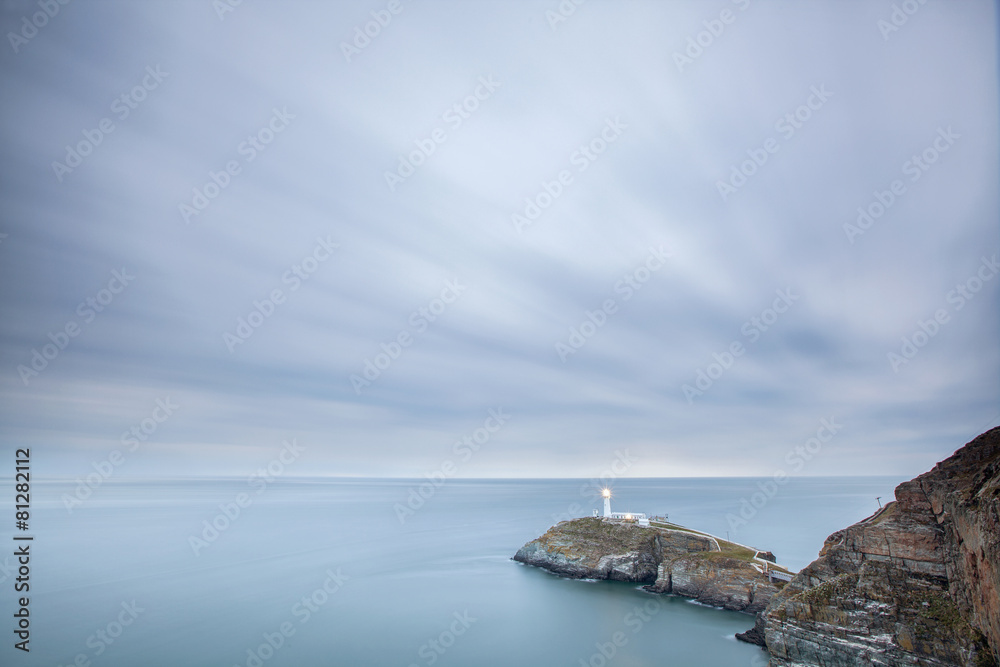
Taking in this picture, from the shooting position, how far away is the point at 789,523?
345 feet

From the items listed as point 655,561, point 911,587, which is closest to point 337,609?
point 655,561

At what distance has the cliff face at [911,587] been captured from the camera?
18641 millimetres

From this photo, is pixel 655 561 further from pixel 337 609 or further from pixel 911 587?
pixel 337 609

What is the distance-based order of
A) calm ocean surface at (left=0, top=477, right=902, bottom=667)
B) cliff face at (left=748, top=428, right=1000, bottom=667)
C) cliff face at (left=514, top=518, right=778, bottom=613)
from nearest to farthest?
cliff face at (left=748, top=428, right=1000, bottom=667) < calm ocean surface at (left=0, top=477, right=902, bottom=667) < cliff face at (left=514, top=518, right=778, bottom=613)

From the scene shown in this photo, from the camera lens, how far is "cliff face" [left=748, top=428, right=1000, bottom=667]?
18641 millimetres

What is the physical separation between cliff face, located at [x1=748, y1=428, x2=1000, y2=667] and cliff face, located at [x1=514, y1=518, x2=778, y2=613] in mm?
18641

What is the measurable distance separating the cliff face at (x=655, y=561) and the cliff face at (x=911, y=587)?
1864cm

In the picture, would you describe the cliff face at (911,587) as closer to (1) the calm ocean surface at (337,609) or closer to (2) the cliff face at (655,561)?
(1) the calm ocean surface at (337,609)

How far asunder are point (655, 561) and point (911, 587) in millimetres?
33159

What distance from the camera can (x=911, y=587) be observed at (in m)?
22.6

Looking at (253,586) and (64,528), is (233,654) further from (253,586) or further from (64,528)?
(64,528)

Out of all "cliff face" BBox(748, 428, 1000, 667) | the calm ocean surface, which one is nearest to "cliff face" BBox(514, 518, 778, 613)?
the calm ocean surface

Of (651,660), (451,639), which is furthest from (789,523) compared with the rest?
(451,639)

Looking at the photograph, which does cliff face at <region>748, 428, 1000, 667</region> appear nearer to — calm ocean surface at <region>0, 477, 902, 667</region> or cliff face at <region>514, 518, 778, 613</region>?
calm ocean surface at <region>0, 477, 902, 667</region>
